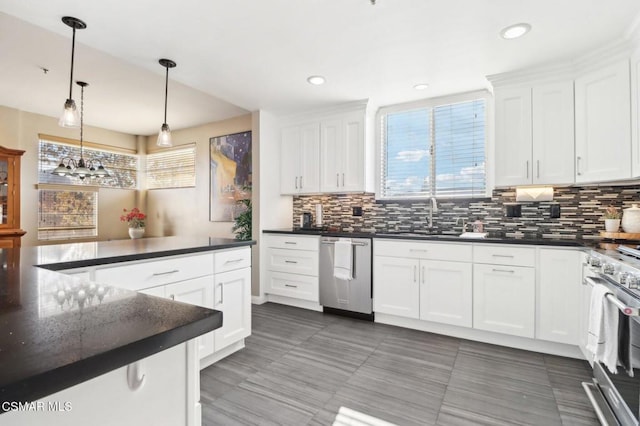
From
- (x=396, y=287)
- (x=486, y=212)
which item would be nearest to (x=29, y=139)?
(x=396, y=287)

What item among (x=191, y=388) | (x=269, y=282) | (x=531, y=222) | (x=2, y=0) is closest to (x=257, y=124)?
(x=269, y=282)

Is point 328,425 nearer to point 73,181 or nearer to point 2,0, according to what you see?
point 2,0

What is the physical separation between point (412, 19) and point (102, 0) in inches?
78.0

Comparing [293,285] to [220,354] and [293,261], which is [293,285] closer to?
[293,261]

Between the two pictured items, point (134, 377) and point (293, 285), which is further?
point (293, 285)

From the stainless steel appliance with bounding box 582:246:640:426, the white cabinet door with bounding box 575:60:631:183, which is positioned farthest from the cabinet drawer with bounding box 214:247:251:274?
the white cabinet door with bounding box 575:60:631:183

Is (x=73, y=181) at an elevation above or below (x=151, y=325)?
above

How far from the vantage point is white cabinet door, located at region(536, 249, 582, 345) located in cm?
252

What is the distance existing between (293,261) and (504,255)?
229 centimetres

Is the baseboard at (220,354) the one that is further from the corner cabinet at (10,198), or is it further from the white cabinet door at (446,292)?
the corner cabinet at (10,198)

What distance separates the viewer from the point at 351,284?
3.55 metres

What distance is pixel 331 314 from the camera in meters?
3.71

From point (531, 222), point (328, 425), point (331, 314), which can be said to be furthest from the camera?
point (331, 314)

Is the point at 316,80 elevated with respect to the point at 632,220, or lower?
elevated
